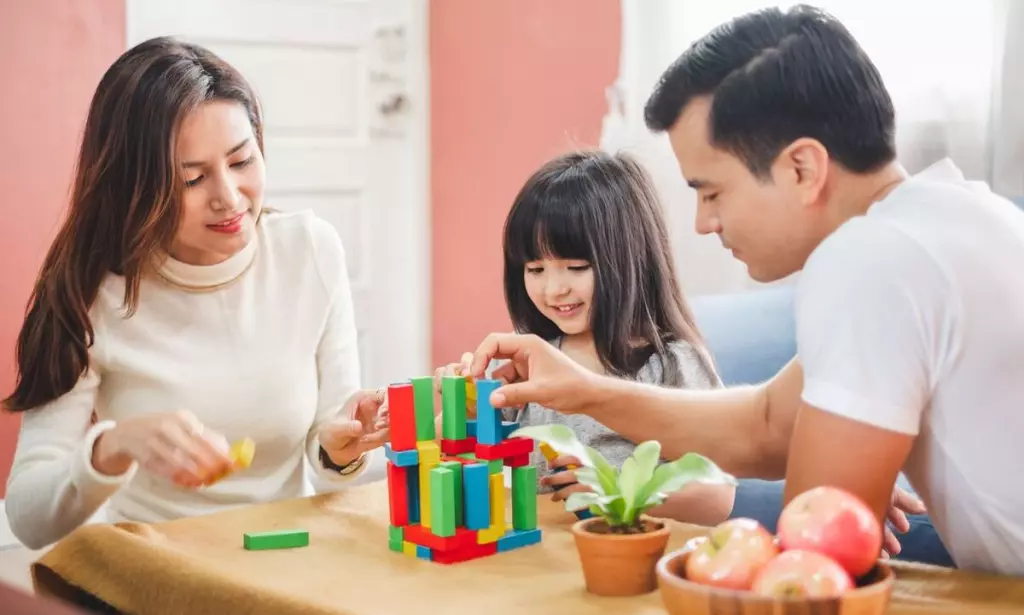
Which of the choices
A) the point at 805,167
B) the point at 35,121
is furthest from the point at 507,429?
the point at 35,121

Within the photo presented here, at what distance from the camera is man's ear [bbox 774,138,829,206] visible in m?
1.31

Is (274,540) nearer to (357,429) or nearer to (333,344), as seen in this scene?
(357,429)

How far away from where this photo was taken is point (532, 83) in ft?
13.6

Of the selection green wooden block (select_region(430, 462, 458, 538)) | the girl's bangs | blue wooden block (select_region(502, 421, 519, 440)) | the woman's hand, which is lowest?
the woman's hand

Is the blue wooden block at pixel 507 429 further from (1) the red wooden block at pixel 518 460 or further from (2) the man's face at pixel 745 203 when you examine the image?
(2) the man's face at pixel 745 203

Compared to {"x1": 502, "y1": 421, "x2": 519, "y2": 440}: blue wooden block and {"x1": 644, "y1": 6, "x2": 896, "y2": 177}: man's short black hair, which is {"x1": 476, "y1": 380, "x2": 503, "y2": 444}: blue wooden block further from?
{"x1": 644, "y1": 6, "x2": 896, "y2": 177}: man's short black hair

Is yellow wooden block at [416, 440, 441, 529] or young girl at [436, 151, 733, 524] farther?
young girl at [436, 151, 733, 524]

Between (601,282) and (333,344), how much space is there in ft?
1.52

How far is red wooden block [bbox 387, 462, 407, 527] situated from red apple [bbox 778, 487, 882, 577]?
51cm

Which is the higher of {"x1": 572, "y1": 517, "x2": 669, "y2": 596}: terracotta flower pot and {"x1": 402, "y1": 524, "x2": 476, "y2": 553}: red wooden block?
{"x1": 572, "y1": 517, "x2": 669, "y2": 596}: terracotta flower pot

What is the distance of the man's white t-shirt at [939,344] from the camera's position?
1.14m

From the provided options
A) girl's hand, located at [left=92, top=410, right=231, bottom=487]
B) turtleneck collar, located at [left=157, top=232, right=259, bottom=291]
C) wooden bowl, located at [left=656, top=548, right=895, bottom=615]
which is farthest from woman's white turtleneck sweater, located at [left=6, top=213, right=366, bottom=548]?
wooden bowl, located at [left=656, top=548, right=895, bottom=615]

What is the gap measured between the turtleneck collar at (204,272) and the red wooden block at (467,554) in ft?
2.52

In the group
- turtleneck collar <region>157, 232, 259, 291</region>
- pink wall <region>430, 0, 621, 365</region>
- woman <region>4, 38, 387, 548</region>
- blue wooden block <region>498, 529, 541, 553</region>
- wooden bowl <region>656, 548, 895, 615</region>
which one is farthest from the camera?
pink wall <region>430, 0, 621, 365</region>
